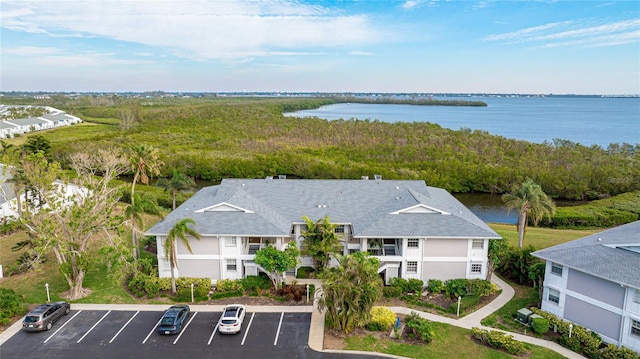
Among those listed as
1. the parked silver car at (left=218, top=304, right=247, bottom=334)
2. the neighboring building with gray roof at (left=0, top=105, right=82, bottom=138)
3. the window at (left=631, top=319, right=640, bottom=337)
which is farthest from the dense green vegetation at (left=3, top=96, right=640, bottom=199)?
the parked silver car at (left=218, top=304, right=247, bottom=334)

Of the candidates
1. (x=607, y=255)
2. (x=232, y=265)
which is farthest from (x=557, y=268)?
(x=232, y=265)

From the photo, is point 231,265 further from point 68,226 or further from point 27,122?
point 27,122

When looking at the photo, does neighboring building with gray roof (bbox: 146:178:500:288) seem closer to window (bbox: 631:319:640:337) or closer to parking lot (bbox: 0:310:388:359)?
parking lot (bbox: 0:310:388:359)

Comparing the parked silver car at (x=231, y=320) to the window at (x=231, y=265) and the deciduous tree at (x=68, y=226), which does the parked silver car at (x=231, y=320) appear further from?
the deciduous tree at (x=68, y=226)

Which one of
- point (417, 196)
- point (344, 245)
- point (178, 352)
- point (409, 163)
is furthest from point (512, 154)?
point (178, 352)

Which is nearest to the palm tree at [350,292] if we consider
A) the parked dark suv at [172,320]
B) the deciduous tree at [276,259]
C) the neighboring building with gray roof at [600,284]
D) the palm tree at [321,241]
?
the deciduous tree at [276,259]

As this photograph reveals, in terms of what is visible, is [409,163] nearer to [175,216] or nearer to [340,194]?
[340,194]
